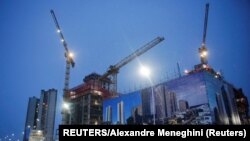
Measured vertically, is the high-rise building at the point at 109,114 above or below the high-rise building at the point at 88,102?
below

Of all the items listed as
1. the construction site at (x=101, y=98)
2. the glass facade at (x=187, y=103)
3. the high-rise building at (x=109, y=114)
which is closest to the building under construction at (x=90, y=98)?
the construction site at (x=101, y=98)

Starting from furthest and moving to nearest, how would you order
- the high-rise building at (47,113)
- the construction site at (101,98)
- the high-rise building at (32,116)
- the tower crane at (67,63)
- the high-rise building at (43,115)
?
the high-rise building at (32,116) → the high-rise building at (47,113) → the high-rise building at (43,115) → the tower crane at (67,63) → the construction site at (101,98)

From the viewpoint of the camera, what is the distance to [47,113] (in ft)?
450

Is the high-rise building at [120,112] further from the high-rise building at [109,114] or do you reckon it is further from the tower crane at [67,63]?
the tower crane at [67,63]

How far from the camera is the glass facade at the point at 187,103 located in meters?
56.5

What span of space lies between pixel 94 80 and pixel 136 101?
4132cm

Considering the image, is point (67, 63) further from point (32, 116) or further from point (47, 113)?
point (32, 116)

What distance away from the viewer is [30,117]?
143125 mm

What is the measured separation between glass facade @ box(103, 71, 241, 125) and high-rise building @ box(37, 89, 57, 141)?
74426 mm

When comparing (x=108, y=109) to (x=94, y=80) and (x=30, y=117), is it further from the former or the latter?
(x=30, y=117)

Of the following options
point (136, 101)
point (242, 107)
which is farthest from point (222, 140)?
point (242, 107)

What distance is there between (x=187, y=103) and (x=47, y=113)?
100 meters

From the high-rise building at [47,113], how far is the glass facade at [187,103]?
74.4m
